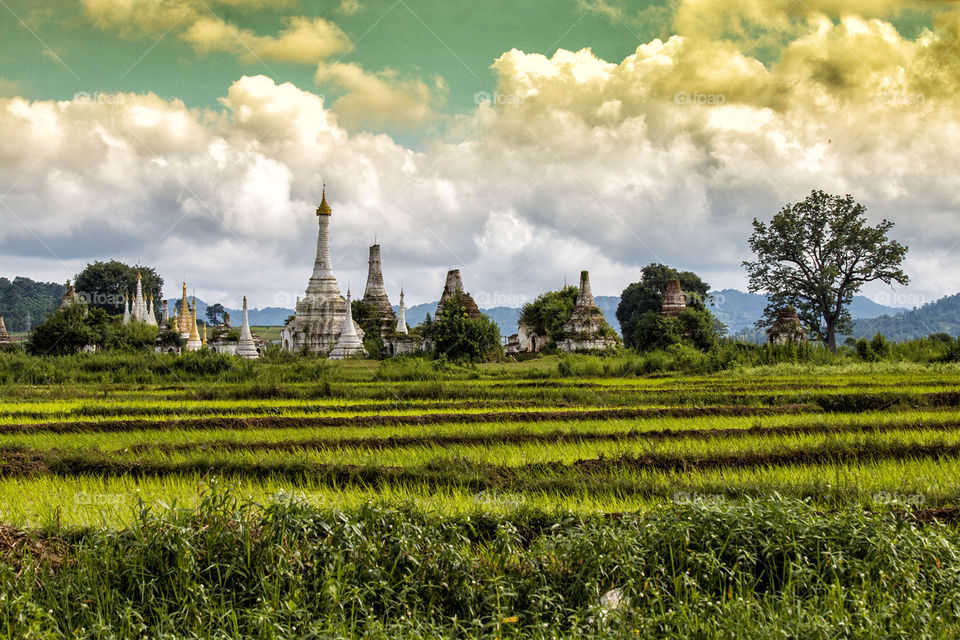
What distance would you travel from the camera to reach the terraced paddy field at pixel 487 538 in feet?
17.4

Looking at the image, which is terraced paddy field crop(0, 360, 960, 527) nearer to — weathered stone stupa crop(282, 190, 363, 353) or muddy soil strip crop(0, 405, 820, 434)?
muddy soil strip crop(0, 405, 820, 434)

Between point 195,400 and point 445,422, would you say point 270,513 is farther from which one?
point 195,400

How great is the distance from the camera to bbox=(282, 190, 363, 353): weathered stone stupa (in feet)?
162

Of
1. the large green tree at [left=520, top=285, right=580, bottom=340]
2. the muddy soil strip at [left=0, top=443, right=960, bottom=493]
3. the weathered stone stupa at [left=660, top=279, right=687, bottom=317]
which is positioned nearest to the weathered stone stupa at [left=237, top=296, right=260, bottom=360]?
the large green tree at [left=520, top=285, right=580, bottom=340]

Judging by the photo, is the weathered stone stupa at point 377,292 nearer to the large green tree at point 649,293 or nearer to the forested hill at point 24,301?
the large green tree at point 649,293

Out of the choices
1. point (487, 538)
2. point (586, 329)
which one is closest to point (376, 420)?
point (487, 538)

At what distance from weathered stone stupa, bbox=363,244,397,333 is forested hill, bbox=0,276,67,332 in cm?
8776

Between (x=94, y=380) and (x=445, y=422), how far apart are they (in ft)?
67.9

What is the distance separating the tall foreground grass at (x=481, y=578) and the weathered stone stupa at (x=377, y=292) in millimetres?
46952

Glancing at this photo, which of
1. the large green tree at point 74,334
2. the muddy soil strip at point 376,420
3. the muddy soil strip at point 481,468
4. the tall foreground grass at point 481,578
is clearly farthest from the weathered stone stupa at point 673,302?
the tall foreground grass at point 481,578

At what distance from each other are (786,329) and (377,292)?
28612 millimetres

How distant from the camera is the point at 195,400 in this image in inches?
861

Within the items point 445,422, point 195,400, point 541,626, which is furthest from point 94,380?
point 541,626

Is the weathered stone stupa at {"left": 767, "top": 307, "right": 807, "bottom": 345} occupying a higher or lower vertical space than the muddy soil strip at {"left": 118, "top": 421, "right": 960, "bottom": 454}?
higher
